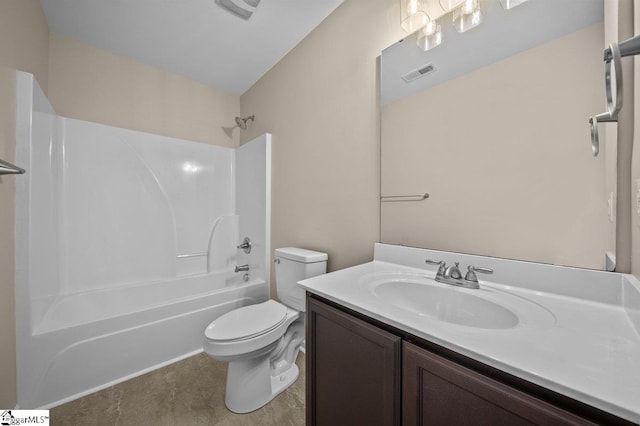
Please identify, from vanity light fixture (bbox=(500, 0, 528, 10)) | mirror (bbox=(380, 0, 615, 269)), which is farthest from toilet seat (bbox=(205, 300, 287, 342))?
vanity light fixture (bbox=(500, 0, 528, 10))

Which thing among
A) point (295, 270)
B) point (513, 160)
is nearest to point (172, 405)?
point (295, 270)

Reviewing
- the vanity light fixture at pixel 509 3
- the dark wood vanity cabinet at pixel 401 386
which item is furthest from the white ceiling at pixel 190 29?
the dark wood vanity cabinet at pixel 401 386

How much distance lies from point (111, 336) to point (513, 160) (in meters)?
2.46

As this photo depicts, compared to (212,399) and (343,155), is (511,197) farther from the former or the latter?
(212,399)

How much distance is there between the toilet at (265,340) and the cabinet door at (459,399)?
95cm

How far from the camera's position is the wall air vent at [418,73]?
3.84 feet

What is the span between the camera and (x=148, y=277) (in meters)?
2.27

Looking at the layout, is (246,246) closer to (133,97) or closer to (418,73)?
(133,97)

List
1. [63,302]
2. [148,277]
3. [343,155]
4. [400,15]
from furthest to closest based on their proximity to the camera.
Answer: [148,277]
[63,302]
[343,155]
[400,15]

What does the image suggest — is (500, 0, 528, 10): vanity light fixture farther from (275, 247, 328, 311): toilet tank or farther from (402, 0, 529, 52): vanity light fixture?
(275, 247, 328, 311): toilet tank

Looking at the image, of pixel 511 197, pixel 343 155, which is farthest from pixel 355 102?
pixel 511 197

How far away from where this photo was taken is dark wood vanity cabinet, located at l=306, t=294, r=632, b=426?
45cm

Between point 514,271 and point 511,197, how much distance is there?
0.29 m

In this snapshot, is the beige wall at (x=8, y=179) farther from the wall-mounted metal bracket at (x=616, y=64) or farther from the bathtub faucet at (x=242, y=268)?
the wall-mounted metal bracket at (x=616, y=64)
